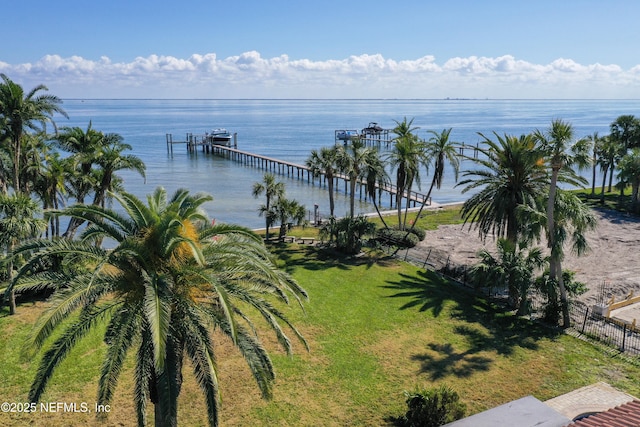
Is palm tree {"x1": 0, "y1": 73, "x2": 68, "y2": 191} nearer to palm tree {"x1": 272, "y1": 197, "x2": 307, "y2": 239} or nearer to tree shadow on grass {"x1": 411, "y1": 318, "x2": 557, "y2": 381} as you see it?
palm tree {"x1": 272, "y1": 197, "x2": 307, "y2": 239}

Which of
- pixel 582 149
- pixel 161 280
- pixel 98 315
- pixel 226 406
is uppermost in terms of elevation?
pixel 582 149

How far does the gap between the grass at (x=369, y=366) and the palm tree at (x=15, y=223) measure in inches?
115

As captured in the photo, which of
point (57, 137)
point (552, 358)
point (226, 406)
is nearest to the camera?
point (226, 406)

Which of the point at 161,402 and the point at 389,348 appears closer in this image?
the point at 161,402

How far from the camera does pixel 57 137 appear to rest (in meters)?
25.9

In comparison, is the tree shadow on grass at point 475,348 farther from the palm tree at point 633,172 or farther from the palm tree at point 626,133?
the palm tree at point 626,133

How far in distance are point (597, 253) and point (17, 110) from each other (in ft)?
108

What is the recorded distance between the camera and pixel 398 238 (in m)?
32.5

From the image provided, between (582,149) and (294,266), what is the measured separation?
1546cm

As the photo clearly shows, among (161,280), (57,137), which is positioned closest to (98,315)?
(161,280)

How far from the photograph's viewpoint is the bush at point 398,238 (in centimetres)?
3209

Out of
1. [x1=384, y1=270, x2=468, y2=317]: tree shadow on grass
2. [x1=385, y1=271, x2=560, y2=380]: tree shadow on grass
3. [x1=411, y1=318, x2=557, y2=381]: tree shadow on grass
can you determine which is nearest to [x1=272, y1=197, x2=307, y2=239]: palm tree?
[x1=384, y1=270, x2=468, y2=317]: tree shadow on grass

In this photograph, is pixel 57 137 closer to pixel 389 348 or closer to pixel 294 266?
pixel 294 266

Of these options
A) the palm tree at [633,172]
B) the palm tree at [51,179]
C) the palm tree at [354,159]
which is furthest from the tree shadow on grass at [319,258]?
the palm tree at [633,172]
